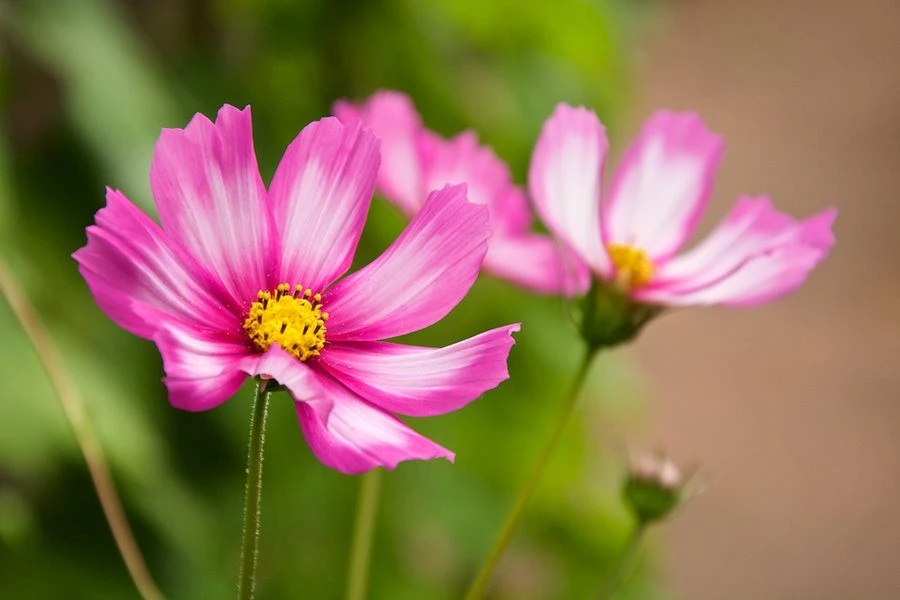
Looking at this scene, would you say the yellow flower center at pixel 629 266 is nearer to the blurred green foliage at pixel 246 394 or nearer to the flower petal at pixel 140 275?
the flower petal at pixel 140 275

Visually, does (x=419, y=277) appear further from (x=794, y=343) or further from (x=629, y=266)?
(x=794, y=343)

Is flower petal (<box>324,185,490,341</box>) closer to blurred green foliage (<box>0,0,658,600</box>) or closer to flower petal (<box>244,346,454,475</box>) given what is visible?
flower petal (<box>244,346,454,475</box>)

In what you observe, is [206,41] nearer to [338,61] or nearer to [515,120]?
[338,61]

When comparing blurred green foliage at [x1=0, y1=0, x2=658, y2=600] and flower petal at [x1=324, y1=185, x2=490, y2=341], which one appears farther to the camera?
blurred green foliage at [x1=0, y1=0, x2=658, y2=600]

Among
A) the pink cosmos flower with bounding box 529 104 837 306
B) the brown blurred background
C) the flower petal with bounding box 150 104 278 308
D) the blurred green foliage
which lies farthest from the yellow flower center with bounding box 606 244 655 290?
the brown blurred background

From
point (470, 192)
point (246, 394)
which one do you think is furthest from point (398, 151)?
point (246, 394)

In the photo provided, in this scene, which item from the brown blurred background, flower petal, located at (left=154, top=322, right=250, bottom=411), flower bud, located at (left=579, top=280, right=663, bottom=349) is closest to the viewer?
flower petal, located at (left=154, top=322, right=250, bottom=411)
